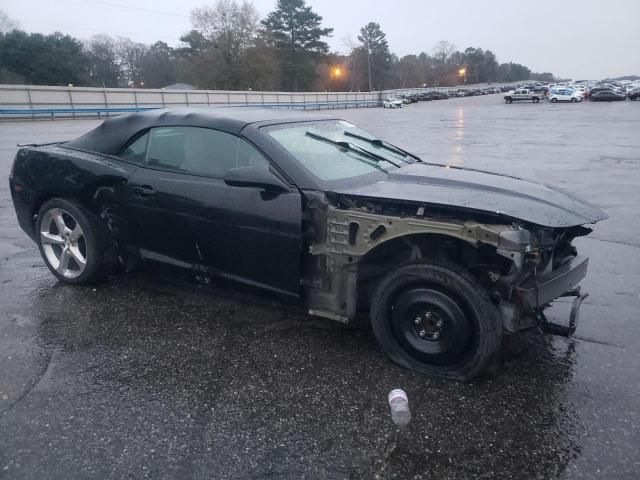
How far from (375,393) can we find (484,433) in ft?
2.06

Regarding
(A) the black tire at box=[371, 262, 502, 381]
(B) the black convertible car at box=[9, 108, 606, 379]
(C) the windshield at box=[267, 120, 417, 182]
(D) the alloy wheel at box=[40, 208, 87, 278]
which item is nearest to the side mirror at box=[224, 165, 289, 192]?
(B) the black convertible car at box=[9, 108, 606, 379]

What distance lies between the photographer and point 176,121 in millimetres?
3879

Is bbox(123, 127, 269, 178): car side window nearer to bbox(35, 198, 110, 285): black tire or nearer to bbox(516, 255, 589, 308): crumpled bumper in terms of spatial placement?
bbox(35, 198, 110, 285): black tire

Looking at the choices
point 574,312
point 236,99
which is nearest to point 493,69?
point 236,99

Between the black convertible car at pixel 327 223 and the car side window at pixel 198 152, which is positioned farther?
the car side window at pixel 198 152

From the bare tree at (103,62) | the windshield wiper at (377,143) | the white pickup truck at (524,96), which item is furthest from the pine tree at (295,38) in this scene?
the windshield wiper at (377,143)

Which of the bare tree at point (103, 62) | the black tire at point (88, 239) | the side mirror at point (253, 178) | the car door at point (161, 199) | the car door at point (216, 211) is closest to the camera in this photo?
the side mirror at point (253, 178)

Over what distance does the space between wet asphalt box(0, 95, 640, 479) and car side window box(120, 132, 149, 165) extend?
92 cm

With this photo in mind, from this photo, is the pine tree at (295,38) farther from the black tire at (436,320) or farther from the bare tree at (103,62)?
the black tire at (436,320)

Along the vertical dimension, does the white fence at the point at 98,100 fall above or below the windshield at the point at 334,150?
above

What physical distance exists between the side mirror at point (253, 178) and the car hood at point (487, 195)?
1.48 ft

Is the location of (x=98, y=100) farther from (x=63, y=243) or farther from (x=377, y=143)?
(x=377, y=143)

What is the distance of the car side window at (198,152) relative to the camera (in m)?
3.53

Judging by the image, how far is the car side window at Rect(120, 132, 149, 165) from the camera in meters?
3.97
